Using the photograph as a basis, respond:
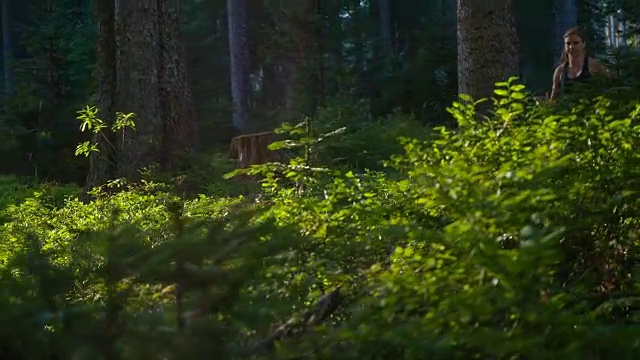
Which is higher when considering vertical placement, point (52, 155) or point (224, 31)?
point (224, 31)

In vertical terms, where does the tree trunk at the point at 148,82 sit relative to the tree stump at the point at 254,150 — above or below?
above

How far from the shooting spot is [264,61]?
1302 inches

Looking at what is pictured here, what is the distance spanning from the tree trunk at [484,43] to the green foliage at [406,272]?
16.1ft

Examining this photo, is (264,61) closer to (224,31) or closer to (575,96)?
(224,31)

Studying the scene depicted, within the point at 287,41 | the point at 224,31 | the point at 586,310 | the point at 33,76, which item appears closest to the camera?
the point at 586,310

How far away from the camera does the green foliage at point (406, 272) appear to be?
2266 millimetres

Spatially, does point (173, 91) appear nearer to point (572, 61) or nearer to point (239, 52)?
point (572, 61)

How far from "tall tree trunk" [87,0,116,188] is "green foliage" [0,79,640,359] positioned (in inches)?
278

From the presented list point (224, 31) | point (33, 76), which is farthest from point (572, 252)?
point (224, 31)

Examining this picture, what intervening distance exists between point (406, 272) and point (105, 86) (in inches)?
371

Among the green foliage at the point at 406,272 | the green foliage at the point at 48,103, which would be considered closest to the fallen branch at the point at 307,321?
the green foliage at the point at 406,272

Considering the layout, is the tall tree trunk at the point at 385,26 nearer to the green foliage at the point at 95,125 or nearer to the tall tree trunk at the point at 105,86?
the tall tree trunk at the point at 105,86

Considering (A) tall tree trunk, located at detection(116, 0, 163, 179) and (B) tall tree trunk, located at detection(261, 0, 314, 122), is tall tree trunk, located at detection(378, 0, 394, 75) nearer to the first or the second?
(B) tall tree trunk, located at detection(261, 0, 314, 122)

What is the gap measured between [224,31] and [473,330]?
35.8 m
